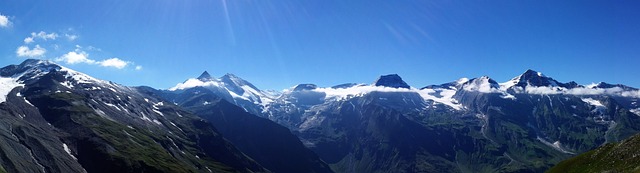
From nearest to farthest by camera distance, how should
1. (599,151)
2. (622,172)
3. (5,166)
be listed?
(622,172), (599,151), (5,166)

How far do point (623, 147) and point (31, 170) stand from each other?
602 ft

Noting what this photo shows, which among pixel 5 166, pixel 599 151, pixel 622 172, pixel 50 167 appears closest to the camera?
pixel 622 172

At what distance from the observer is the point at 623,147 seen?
9594cm

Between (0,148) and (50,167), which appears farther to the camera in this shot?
(50,167)

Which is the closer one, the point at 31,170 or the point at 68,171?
the point at 31,170

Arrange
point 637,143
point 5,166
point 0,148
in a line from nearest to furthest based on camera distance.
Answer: point 637,143
point 5,166
point 0,148

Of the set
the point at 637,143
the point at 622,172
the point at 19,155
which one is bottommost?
the point at 622,172

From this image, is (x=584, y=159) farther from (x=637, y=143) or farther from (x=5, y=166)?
(x=5, y=166)

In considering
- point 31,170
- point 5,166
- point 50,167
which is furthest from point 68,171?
point 5,166

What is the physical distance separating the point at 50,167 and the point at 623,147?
19173cm

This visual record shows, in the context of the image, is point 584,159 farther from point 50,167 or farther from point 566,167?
point 50,167

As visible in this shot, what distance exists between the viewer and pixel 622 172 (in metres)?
86.6

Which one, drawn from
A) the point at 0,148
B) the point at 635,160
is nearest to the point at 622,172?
the point at 635,160

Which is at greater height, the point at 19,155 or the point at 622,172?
the point at 19,155
